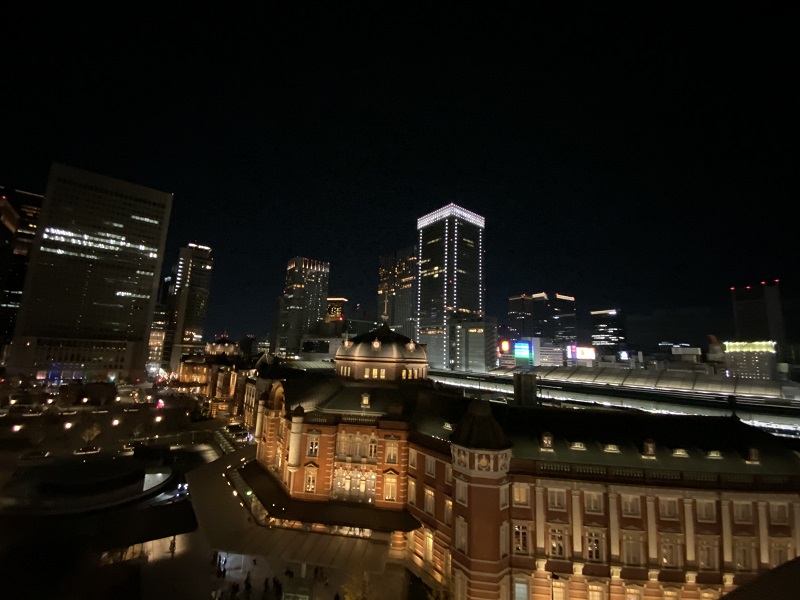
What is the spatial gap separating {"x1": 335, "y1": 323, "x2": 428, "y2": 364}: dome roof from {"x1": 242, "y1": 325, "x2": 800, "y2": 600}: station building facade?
17.1m

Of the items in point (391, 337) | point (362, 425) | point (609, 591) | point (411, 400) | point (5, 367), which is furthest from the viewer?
point (5, 367)

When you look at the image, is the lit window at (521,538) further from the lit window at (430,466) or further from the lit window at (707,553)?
the lit window at (707,553)

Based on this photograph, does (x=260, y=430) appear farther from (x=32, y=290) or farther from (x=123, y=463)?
(x=32, y=290)

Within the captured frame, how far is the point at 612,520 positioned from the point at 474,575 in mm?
11014

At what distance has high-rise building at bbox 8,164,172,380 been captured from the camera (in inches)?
4562

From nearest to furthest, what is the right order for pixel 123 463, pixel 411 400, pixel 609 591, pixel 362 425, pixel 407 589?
pixel 609 591 < pixel 407 589 < pixel 362 425 < pixel 411 400 < pixel 123 463

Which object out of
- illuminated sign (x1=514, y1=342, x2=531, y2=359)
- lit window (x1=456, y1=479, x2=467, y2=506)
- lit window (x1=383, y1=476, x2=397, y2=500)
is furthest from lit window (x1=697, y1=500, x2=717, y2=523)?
illuminated sign (x1=514, y1=342, x2=531, y2=359)

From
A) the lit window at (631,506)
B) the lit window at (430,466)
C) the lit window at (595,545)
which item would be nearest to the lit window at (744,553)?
the lit window at (631,506)

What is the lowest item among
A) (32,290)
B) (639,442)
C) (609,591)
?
(609,591)

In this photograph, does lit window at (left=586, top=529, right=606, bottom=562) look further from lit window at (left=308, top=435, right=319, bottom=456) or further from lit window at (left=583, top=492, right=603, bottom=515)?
lit window at (left=308, top=435, right=319, bottom=456)

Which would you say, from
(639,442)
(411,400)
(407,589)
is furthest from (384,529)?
(639,442)

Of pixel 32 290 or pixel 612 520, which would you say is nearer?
pixel 612 520

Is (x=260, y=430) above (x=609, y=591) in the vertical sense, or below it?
above

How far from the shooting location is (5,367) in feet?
377
